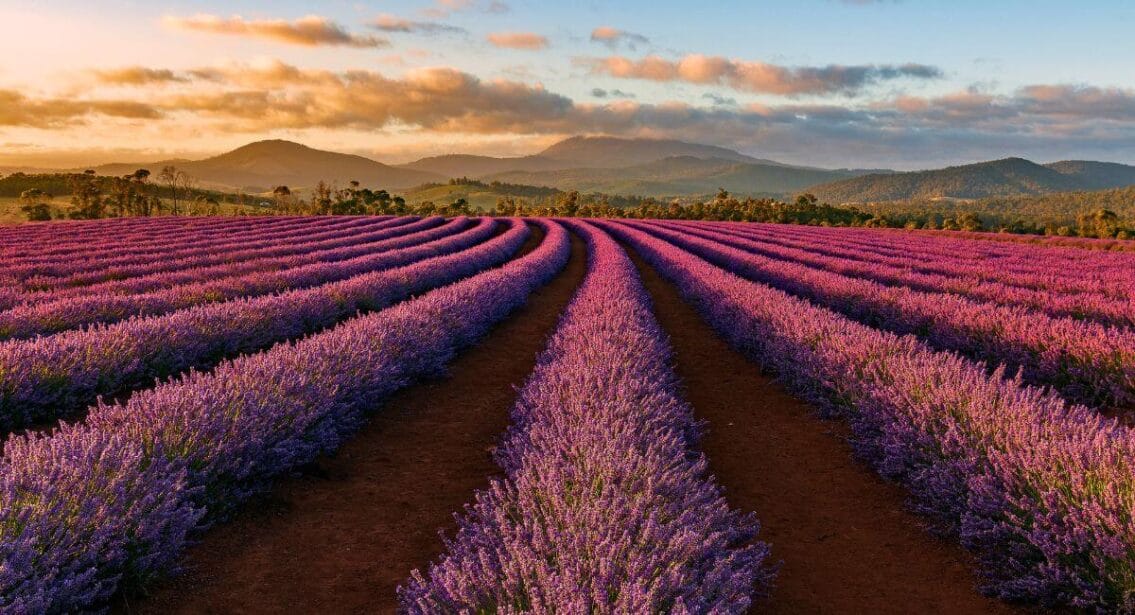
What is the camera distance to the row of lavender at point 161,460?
2.37m

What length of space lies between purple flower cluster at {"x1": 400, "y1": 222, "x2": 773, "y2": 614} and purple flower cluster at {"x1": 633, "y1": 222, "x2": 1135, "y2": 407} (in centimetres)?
304

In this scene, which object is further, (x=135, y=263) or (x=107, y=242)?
(x=107, y=242)

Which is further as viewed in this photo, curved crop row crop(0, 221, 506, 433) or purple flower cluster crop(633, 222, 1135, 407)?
purple flower cluster crop(633, 222, 1135, 407)

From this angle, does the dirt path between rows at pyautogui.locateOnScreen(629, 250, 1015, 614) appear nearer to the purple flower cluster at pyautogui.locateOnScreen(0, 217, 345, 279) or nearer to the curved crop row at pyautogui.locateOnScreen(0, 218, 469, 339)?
the curved crop row at pyautogui.locateOnScreen(0, 218, 469, 339)

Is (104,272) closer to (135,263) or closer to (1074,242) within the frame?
(135,263)

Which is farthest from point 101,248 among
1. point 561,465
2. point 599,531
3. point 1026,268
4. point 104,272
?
point 1026,268

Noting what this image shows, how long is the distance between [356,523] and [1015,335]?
7.30m

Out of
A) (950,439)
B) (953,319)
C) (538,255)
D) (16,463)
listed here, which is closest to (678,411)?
(950,439)

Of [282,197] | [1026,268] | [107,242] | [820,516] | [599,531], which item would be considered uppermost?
[282,197]

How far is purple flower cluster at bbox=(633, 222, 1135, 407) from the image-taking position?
241 inches

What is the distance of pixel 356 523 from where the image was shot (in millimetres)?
3709

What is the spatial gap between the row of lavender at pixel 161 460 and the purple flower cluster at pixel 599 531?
128 centimetres

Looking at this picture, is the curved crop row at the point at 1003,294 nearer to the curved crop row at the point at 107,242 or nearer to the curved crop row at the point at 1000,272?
the curved crop row at the point at 1000,272

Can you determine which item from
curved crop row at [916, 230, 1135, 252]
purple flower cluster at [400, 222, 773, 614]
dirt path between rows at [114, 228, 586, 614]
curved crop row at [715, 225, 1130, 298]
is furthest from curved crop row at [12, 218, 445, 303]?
curved crop row at [916, 230, 1135, 252]
